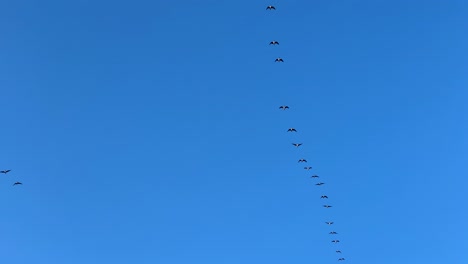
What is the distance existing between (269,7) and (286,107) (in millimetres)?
23124

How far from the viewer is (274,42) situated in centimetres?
19138

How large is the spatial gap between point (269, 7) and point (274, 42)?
7.82 metres

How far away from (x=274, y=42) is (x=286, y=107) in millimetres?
15308

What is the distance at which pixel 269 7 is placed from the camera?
18725 cm

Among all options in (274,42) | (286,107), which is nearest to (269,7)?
(274,42)

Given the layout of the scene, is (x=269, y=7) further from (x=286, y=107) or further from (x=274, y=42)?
(x=286, y=107)

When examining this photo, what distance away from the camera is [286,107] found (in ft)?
653
